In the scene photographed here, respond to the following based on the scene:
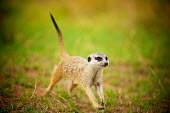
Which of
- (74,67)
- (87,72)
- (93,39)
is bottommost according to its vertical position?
(87,72)

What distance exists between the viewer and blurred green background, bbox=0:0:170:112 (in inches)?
209

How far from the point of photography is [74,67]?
4.00 meters

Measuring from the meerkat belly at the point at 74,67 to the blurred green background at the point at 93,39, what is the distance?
58cm

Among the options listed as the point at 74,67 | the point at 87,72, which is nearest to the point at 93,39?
the point at 74,67

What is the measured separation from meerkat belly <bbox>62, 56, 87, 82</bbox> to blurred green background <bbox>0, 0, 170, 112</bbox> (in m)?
0.58

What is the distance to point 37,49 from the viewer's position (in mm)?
7789

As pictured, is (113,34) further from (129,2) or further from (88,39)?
(129,2)

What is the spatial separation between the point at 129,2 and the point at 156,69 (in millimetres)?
8656

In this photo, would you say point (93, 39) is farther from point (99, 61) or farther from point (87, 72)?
point (99, 61)

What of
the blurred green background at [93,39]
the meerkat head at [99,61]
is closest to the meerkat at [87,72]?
the meerkat head at [99,61]

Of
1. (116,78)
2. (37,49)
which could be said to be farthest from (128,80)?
(37,49)

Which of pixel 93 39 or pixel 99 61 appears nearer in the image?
pixel 99 61

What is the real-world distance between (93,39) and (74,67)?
17.8ft

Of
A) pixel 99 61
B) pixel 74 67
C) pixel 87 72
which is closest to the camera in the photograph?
pixel 99 61
